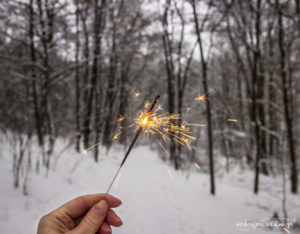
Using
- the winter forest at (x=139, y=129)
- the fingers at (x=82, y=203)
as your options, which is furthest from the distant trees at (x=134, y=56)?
the fingers at (x=82, y=203)

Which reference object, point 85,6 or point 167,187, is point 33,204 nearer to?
point 167,187

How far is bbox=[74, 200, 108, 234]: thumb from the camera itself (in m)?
1.27

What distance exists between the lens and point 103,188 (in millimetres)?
3982

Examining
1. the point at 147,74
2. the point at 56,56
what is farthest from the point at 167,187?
the point at 147,74

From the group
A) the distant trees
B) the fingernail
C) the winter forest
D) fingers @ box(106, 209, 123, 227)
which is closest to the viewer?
the fingernail

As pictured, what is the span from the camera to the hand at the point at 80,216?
4.10 ft

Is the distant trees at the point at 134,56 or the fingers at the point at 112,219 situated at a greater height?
the distant trees at the point at 134,56

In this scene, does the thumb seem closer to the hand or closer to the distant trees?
the hand

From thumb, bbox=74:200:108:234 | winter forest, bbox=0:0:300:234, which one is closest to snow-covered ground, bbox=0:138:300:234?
winter forest, bbox=0:0:300:234

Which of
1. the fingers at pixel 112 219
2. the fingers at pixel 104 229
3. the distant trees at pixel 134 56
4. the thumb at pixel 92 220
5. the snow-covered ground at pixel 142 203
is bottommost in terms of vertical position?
the snow-covered ground at pixel 142 203

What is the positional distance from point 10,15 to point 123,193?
7124 millimetres

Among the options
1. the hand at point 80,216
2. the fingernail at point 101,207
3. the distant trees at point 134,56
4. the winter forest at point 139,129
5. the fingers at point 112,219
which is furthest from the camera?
the distant trees at point 134,56

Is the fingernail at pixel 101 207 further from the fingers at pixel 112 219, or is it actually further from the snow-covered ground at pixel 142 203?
the snow-covered ground at pixel 142 203

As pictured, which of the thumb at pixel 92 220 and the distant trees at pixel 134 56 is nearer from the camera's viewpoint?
the thumb at pixel 92 220
